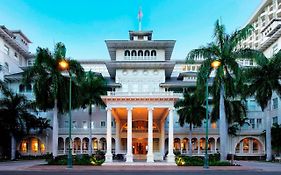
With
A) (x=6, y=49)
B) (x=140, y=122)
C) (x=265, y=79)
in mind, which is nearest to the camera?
(x=265, y=79)

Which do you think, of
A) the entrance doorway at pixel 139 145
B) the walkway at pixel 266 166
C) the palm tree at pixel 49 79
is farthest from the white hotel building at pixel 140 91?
the walkway at pixel 266 166

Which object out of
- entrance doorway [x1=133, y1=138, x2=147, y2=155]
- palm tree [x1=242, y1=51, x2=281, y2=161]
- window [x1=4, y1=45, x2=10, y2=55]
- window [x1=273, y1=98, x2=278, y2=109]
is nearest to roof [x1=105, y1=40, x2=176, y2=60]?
palm tree [x1=242, y1=51, x2=281, y2=161]

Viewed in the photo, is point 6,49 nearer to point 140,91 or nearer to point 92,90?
point 92,90

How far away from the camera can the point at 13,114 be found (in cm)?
5088

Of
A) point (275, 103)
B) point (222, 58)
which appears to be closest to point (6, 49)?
point (222, 58)

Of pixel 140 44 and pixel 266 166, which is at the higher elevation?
pixel 140 44

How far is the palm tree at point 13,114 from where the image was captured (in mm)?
49719

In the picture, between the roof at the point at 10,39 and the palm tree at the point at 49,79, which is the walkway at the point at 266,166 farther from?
the roof at the point at 10,39

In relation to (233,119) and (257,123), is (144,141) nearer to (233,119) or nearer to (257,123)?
(233,119)

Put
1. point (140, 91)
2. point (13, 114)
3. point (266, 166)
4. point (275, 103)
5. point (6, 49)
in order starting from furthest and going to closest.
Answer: point (6, 49)
point (275, 103)
point (140, 91)
point (13, 114)
point (266, 166)

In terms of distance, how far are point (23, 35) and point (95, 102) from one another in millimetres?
40081

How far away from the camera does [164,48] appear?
207ft

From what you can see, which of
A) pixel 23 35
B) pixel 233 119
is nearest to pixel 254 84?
pixel 233 119

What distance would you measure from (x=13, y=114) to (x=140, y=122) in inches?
786
